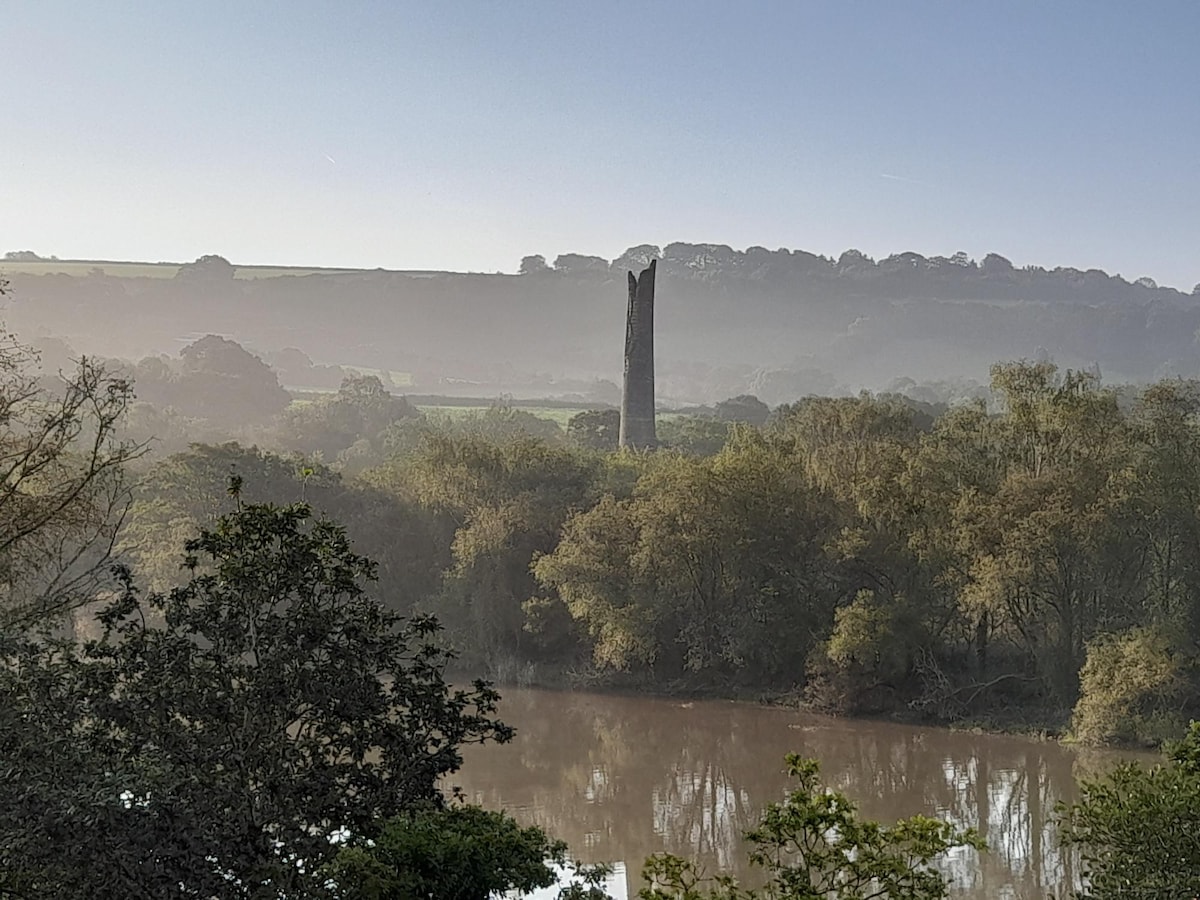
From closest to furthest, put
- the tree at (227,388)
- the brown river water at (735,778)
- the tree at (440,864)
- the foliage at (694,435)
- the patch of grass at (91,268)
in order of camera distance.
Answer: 1. the tree at (440,864)
2. the brown river water at (735,778)
3. the foliage at (694,435)
4. the tree at (227,388)
5. the patch of grass at (91,268)

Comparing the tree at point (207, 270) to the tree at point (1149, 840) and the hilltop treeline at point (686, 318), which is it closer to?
the hilltop treeline at point (686, 318)

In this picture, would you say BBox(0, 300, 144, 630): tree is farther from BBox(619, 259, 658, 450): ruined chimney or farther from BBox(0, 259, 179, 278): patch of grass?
BBox(0, 259, 179, 278): patch of grass

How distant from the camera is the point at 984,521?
25.6 meters

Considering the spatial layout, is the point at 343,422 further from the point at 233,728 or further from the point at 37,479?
the point at 233,728

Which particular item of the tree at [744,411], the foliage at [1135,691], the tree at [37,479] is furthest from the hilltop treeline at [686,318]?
the tree at [37,479]

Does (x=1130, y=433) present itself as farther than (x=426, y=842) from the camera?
Yes

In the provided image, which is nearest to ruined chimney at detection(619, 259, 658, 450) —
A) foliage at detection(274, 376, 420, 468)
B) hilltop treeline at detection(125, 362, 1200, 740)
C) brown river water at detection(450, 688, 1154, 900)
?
hilltop treeline at detection(125, 362, 1200, 740)

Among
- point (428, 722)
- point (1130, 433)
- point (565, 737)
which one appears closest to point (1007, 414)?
point (1130, 433)

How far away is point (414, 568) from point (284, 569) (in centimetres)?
2523

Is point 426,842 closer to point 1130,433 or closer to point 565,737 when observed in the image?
point 565,737

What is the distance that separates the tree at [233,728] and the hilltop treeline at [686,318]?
303 ft

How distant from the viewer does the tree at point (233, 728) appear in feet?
29.1

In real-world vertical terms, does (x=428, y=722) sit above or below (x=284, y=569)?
below

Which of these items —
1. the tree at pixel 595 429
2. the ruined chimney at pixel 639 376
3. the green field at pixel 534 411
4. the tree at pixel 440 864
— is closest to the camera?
the tree at pixel 440 864
